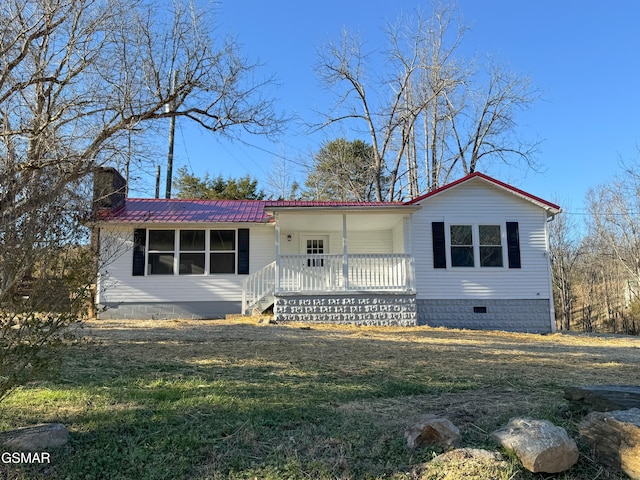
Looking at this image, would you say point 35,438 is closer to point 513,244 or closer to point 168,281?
point 168,281

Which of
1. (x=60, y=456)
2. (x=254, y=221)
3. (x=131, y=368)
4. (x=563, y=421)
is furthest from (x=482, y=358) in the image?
(x=254, y=221)

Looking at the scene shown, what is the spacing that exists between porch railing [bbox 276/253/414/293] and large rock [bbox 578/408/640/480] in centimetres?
868

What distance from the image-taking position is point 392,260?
39.7ft

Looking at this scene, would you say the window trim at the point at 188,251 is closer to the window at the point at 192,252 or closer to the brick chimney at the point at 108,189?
the window at the point at 192,252

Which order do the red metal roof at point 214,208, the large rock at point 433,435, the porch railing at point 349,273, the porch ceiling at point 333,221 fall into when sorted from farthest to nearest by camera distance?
the red metal roof at point 214,208
the porch ceiling at point 333,221
the porch railing at point 349,273
the large rock at point 433,435

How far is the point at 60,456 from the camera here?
3.03 meters

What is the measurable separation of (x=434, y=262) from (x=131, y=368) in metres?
8.95

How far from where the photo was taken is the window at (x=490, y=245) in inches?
499

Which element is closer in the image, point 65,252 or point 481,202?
point 65,252

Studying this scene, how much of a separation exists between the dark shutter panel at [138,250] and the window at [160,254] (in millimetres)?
185

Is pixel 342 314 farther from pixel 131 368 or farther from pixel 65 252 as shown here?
pixel 65 252

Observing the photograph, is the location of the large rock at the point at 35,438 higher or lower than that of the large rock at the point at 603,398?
lower

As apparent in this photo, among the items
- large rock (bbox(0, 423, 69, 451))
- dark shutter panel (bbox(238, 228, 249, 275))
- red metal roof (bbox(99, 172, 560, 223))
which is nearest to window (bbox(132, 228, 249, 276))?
dark shutter panel (bbox(238, 228, 249, 275))

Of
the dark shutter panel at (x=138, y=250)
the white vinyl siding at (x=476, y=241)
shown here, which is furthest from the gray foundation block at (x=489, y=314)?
the dark shutter panel at (x=138, y=250)
